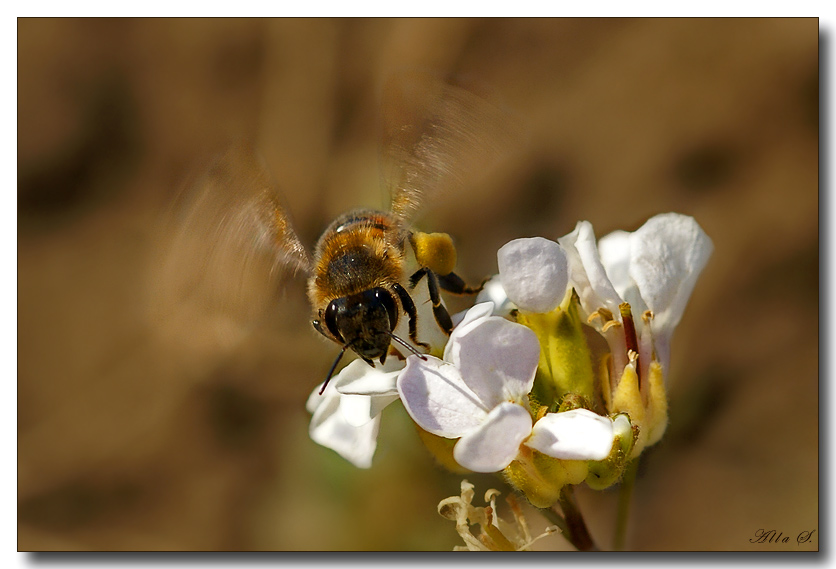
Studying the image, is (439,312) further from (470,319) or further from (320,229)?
(320,229)

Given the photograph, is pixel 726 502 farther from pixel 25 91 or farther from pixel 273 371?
pixel 25 91

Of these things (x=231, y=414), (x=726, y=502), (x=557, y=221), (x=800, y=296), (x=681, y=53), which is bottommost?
(x=231, y=414)

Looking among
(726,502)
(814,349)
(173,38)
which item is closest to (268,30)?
(173,38)

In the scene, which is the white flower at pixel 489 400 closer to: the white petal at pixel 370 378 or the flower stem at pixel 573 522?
the white petal at pixel 370 378
